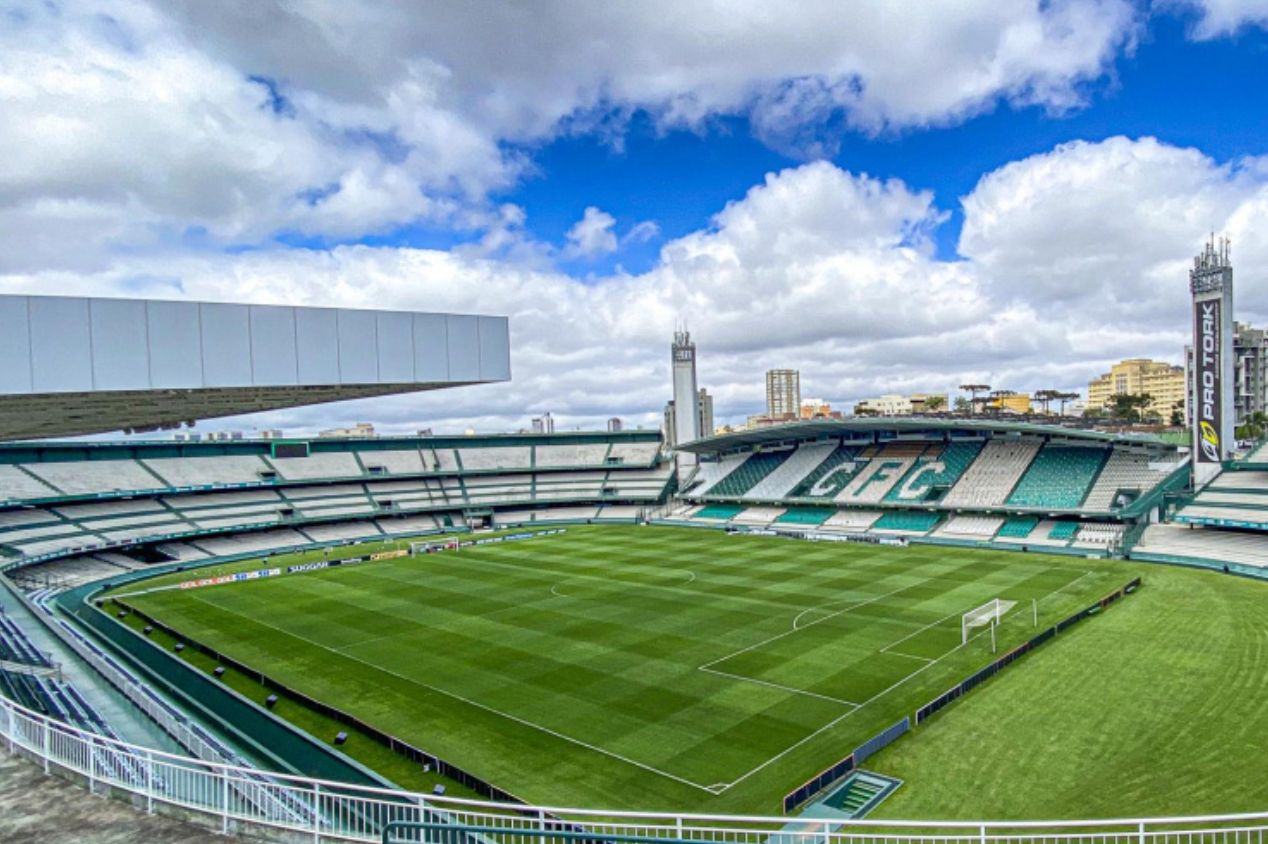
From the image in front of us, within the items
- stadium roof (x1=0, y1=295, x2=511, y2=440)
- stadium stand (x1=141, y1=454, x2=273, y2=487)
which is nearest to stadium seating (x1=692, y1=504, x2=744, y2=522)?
stadium stand (x1=141, y1=454, x2=273, y2=487)

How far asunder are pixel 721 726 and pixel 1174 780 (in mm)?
10060

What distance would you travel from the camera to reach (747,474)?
72.1 metres

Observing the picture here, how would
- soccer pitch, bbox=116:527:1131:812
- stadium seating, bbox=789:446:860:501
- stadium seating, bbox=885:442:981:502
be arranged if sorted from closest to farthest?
1. soccer pitch, bbox=116:527:1131:812
2. stadium seating, bbox=885:442:981:502
3. stadium seating, bbox=789:446:860:501

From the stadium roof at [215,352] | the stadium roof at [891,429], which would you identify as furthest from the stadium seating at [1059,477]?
the stadium roof at [215,352]

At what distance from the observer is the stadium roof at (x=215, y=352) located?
798 centimetres

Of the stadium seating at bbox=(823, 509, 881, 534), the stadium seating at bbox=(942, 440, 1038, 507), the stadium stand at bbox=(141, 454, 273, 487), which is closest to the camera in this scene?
the stadium seating at bbox=(942, 440, 1038, 507)

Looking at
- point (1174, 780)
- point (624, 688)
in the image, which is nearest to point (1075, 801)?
point (1174, 780)

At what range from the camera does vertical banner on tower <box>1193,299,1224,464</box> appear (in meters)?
45.3

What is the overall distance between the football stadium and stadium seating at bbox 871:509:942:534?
381mm

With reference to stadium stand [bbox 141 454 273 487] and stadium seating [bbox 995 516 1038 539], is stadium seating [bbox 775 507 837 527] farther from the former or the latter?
stadium stand [bbox 141 454 273 487]

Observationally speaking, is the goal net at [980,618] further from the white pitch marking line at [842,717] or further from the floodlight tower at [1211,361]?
the floodlight tower at [1211,361]

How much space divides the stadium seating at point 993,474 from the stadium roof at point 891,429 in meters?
1.61

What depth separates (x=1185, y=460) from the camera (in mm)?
48969

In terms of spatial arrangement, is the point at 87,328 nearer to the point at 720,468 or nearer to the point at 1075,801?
the point at 1075,801
